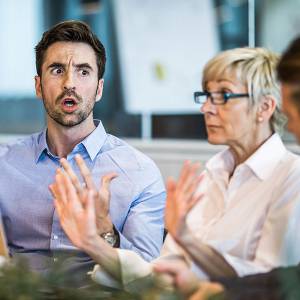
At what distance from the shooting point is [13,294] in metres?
1.27

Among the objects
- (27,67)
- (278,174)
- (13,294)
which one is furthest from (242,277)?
(27,67)

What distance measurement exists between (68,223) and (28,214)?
25.2 inches

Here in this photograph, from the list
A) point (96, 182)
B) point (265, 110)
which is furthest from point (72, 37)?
point (265, 110)

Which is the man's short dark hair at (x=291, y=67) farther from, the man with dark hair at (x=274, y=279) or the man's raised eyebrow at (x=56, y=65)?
the man's raised eyebrow at (x=56, y=65)

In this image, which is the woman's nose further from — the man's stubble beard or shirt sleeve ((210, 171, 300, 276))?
the man's stubble beard

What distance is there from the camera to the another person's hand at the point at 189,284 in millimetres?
Result: 1284

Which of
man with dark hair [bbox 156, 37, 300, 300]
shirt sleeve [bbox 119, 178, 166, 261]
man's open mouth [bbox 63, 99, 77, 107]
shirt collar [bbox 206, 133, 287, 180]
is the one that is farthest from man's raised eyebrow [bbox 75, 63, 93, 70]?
man with dark hair [bbox 156, 37, 300, 300]

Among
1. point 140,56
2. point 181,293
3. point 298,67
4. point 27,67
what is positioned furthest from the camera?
point 27,67

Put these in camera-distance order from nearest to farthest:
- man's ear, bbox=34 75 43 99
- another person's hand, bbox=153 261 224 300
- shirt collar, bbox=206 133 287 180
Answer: another person's hand, bbox=153 261 224 300 < shirt collar, bbox=206 133 287 180 < man's ear, bbox=34 75 43 99

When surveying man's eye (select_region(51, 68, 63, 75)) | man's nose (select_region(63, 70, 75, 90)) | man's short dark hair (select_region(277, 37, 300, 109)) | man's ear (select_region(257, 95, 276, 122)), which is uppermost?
man's short dark hair (select_region(277, 37, 300, 109))

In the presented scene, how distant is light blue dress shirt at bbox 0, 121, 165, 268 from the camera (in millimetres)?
2453

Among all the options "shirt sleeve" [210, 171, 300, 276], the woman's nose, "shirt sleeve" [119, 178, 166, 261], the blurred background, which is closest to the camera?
"shirt sleeve" [210, 171, 300, 276]

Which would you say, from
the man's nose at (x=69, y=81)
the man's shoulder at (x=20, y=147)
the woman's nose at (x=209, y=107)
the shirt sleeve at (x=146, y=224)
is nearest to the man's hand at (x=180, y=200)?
the woman's nose at (x=209, y=107)

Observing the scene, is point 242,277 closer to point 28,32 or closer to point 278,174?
point 278,174
